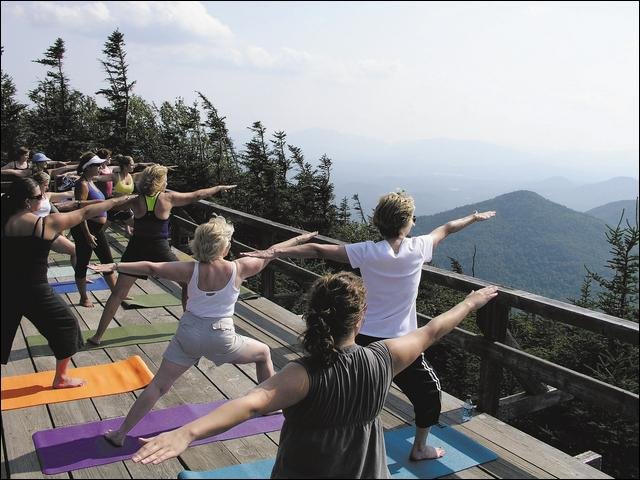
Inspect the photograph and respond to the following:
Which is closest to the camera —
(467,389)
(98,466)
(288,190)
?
(98,466)

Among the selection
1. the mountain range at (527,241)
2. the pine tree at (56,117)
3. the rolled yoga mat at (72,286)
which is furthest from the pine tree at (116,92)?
the mountain range at (527,241)

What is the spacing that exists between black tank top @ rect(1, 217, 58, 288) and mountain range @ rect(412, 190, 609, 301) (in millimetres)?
110597

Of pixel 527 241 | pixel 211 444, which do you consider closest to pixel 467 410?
pixel 211 444

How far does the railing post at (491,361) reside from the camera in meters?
4.27

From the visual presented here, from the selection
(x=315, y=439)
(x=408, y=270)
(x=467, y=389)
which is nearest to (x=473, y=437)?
(x=408, y=270)

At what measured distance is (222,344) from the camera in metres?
3.90

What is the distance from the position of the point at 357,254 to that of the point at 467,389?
539 centimetres

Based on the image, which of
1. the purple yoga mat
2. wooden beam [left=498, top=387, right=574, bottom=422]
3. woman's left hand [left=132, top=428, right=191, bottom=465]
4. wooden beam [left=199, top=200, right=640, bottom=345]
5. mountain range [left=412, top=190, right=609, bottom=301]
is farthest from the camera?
mountain range [left=412, top=190, right=609, bottom=301]

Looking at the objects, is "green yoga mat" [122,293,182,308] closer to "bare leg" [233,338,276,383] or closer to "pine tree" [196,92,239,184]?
"bare leg" [233,338,276,383]

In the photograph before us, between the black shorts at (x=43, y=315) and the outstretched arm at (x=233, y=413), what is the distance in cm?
234

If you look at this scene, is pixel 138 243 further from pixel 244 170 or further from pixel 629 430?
pixel 244 170

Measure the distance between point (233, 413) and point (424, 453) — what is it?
2055mm

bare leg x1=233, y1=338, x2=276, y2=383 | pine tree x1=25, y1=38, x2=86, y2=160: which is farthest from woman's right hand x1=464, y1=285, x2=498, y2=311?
pine tree x1=25, y1=38, x2=86, y2=160

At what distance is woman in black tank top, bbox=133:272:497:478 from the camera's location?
2.24 meters
